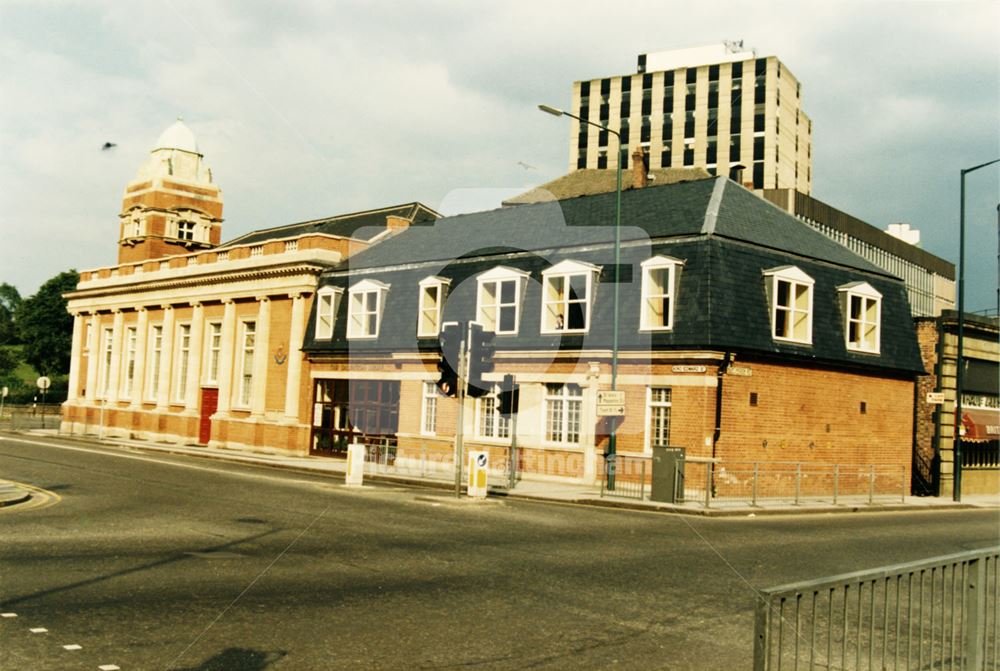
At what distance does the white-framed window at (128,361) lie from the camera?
5384 cm

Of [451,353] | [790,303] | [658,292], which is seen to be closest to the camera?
[451,353]

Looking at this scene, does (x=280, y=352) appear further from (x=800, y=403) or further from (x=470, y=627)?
(x=470, y=627)

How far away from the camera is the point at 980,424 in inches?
1351

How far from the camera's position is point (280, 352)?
136 feet

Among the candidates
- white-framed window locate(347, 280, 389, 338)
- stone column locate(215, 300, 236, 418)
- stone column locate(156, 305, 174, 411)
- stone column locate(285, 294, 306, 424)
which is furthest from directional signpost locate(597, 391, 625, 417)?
stone column locate(156, 305, 174, 411)

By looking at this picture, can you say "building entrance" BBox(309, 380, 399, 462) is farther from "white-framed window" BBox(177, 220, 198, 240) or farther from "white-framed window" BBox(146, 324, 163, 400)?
"white-framed window" BBox(177, 220, 198, 240)

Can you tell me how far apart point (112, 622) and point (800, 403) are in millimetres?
23680

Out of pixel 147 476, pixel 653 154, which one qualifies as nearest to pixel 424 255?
pixel 147 476

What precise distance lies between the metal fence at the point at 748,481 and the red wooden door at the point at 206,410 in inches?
1037

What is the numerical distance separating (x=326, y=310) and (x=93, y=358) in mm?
25175

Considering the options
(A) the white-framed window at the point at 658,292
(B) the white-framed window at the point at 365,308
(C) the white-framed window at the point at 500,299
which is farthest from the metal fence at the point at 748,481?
(B) the white-framed window at the point at 365,308

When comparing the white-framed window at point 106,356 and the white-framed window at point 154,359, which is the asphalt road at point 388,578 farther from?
the white-framed window at point 106,356

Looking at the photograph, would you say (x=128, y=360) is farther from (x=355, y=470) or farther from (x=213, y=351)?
(x=355, y=470)

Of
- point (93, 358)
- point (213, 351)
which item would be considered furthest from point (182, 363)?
point (93, 358)
